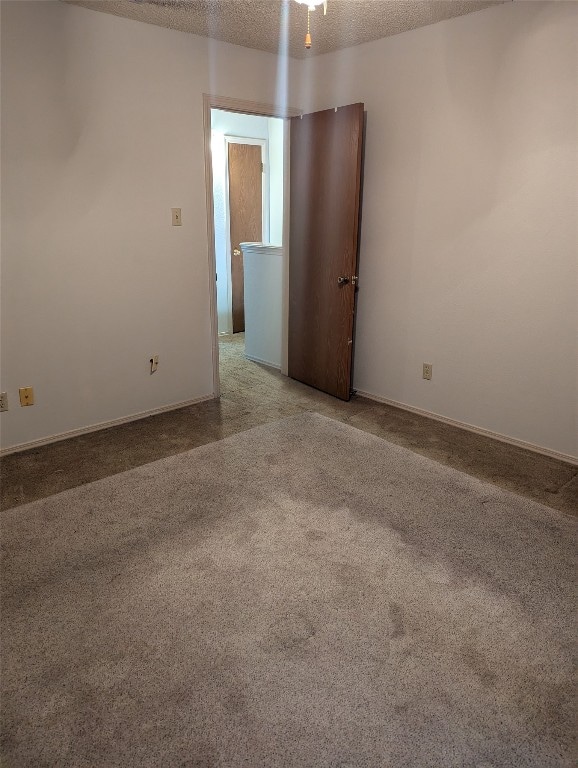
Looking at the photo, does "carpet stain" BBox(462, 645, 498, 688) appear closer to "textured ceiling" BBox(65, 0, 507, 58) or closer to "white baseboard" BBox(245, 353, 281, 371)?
"textured ceiling" BBox(65, 0, 507, 58)

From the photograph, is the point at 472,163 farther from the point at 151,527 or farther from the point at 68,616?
the point at 68,616

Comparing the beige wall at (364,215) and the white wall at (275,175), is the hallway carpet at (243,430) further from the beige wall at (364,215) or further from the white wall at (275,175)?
the white wall at (275,175)

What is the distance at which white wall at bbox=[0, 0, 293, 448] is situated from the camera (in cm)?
263

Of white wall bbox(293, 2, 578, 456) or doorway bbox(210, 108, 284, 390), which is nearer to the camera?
white wall bbox(293, 2, 578, 456)

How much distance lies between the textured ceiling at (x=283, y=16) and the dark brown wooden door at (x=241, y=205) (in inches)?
86.5

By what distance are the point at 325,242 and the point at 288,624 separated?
2.69 m

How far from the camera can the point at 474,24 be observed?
108 inches

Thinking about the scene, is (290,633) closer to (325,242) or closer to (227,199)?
(325,242)

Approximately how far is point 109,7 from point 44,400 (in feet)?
7.11

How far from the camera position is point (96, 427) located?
3.24 metres

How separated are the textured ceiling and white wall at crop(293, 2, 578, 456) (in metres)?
0.15

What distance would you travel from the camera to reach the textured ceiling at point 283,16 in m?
2.60

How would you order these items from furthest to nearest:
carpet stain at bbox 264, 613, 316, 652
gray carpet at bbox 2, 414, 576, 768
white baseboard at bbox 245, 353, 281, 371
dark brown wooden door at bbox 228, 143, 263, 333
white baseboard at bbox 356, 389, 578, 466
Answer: dark brown wooden door at bbox 228, 143, 263, 333 < white baseboard at bbox 245, 353, 281, 371 < white baseboard at bbox 356, 389, 578, 466 < carpet stain at bbox 264, 613, 316, 652 < gray carpet at bbox 2, 414, 576, 768

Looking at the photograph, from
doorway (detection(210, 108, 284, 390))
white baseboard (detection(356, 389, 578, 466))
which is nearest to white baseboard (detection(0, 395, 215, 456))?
white baseboard (detection(356, 389, 578, 466))
